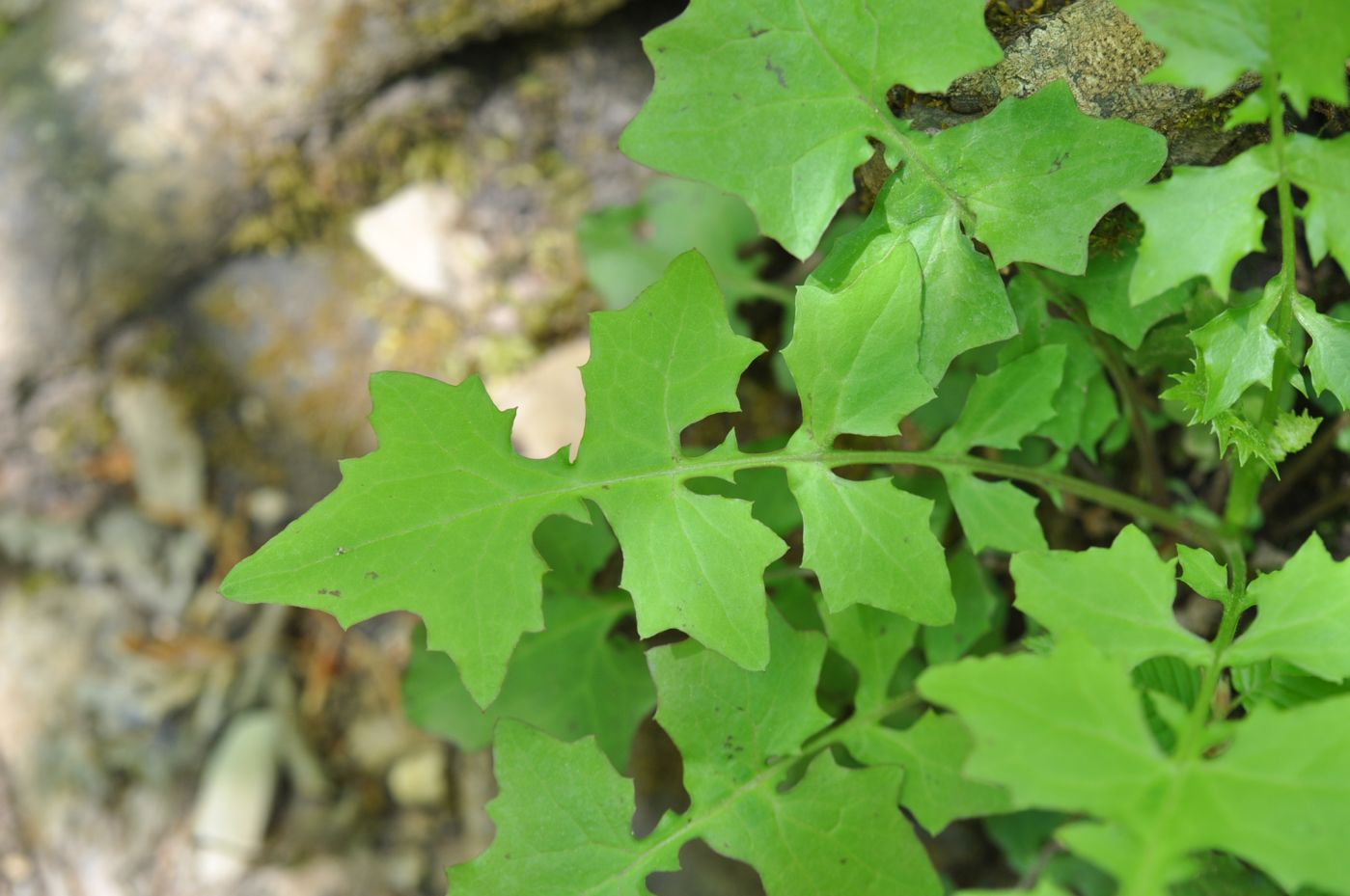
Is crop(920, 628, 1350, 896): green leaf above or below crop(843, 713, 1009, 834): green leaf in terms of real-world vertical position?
above

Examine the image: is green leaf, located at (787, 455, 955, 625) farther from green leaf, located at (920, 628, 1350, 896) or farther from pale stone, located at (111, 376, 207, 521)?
pale stone, located at (111, 376, 207, 521)

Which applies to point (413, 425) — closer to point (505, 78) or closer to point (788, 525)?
point (788, 525)

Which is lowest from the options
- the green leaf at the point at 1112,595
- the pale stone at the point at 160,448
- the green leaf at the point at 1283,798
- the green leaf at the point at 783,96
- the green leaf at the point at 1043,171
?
the pale stone at the point at 160,448

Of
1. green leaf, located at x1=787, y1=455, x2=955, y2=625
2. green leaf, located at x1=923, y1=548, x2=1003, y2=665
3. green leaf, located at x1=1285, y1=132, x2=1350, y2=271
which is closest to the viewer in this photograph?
green leaf, located at x1=1285, y1=132, x2=1350, y2=271

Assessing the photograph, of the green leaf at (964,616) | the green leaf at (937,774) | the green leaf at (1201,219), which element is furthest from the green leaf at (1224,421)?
the green leaf at (937,774)

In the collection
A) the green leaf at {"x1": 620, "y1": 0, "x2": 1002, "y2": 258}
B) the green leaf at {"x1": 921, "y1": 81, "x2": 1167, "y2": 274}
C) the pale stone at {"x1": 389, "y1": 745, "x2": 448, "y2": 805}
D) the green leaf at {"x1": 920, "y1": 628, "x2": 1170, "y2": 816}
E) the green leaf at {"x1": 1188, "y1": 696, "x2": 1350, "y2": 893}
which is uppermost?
the green leaf at {"x1": 620, "y1": 0, "x2": 1002, "y2": 258}

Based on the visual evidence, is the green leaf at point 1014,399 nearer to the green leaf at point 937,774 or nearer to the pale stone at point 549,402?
the green leaf at point 937,774

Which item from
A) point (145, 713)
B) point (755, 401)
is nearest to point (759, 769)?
point (755, 401)

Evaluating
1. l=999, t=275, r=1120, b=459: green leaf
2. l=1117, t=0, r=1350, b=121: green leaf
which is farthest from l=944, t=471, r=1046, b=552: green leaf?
l=1117, t=0, r=1350, b=121: green leaf
